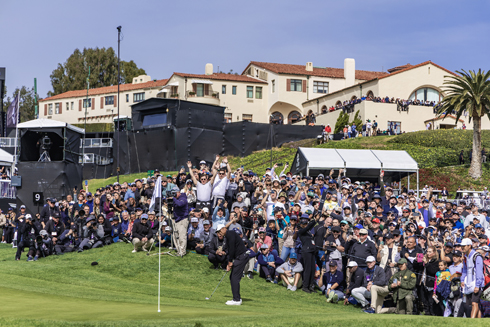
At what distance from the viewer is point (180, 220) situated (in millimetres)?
18031

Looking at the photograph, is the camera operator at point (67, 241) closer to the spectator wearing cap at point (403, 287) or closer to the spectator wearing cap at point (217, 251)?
the spectator wearing cap at point (217, 251)

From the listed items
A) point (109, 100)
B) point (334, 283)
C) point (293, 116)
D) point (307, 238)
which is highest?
point (109, 100)

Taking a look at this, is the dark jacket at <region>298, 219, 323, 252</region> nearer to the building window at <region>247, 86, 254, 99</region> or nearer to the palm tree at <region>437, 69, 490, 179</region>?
the palm tree at <region>437, 69, 490, 179</region>

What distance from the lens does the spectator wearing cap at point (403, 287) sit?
13391 millimetres

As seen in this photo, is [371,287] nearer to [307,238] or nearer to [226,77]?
[307,238]

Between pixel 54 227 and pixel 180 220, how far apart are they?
18.0 ft

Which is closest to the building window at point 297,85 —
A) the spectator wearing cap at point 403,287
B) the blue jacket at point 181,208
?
the blue jacket at point 181,208

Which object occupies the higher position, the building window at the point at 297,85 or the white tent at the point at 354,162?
the building window at the point at 297,85

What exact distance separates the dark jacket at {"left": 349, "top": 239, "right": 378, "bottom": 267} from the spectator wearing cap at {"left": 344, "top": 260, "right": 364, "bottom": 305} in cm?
32

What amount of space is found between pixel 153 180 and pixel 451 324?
42.6 ft

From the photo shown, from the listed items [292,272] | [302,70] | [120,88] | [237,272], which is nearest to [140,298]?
[237,272]

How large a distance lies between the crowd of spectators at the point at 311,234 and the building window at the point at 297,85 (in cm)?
5009

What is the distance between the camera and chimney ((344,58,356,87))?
7319 cm

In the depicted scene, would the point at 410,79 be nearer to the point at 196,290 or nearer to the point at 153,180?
the point at 153,180
